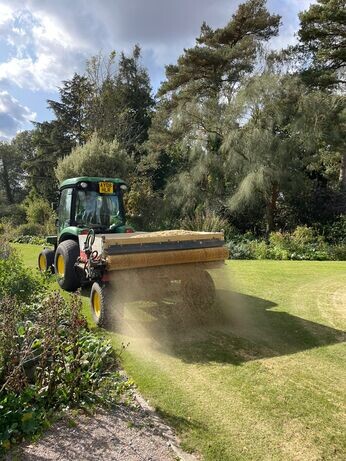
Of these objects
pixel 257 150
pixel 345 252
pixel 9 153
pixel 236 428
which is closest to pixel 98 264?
pixel 236 428

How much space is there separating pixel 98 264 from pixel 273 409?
2817mm

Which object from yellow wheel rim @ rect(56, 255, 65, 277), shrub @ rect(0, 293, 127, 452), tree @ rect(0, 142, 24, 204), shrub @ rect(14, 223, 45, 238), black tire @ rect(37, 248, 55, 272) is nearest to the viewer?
shrub @ rect(0, 293, 127, 452)

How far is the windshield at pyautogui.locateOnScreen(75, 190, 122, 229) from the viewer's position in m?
7.63

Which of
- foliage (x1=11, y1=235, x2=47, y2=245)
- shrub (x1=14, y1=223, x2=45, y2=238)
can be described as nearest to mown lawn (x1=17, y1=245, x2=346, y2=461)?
foliage (x1=11, y1=235, x2=47, y2=245)

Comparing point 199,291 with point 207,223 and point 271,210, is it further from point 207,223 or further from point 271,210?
point 271,210

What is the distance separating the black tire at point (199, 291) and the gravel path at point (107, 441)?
2.59 metres

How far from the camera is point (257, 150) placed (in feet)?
50.4

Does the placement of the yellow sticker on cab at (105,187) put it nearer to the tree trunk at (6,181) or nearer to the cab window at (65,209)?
the cab window at (65,209)

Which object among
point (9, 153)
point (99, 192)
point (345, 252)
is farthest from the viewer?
point (9, 153)

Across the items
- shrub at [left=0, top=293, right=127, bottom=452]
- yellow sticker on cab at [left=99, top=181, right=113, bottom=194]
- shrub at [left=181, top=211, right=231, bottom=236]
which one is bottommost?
shrub at [left=0, top=293, right=127, bottom=452]

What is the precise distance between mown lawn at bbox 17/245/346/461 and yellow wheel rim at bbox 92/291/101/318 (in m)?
0.47

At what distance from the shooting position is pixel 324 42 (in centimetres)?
1652

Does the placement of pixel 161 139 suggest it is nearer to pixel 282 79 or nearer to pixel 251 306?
pixel 282 79

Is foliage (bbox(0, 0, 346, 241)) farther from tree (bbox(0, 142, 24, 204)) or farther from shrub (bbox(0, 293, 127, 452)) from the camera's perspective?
tree (bbox(0, 142, 24, 204))
